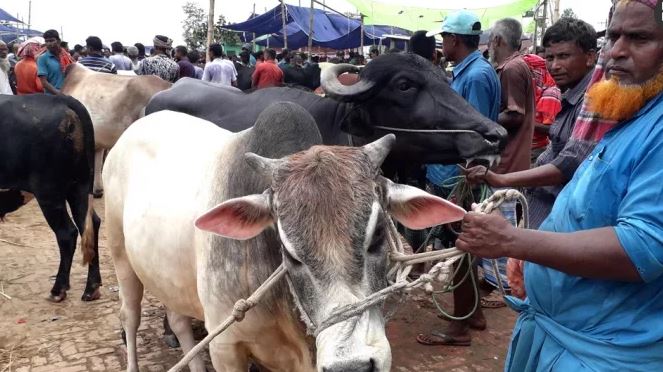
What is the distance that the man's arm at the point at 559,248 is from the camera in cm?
150

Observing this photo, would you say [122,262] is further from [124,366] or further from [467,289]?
[467,289]

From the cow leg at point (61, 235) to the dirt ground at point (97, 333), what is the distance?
126 millimetres

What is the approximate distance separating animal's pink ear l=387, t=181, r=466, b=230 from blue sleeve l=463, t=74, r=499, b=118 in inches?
91.5

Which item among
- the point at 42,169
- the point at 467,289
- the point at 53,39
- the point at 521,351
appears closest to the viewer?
the point at 521,351

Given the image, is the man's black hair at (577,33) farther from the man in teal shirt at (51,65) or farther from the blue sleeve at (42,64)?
the blue sleeve at (42,64)

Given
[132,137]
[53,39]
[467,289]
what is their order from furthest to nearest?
[53,39] → [467,289] → [132,137]

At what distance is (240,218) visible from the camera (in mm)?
2148

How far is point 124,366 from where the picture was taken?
4051 mm

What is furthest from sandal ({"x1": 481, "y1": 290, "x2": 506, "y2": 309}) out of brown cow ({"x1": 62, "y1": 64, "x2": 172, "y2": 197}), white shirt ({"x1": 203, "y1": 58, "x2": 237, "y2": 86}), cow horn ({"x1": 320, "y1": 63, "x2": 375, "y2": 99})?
white shirt ({"x1": 203, "y1": 58, "x2": 237, "y2": 86})

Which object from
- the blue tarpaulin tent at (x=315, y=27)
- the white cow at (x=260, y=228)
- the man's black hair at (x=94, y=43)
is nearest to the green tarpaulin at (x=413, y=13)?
the blue tarpaulin tent at (x=315, y=27)

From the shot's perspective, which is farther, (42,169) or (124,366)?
(42,169)

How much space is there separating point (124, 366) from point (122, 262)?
2.74 feet

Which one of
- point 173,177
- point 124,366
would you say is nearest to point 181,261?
point 173,177

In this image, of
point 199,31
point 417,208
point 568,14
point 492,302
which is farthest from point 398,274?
point 199,31
